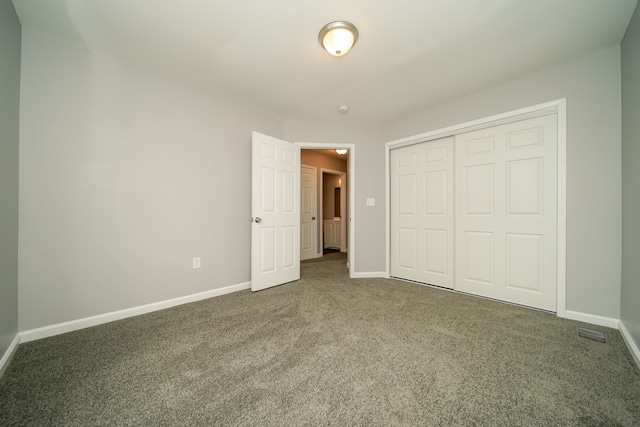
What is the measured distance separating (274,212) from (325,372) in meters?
2.10

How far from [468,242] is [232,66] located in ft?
10.6

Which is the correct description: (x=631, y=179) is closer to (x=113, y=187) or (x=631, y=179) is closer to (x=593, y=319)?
(x=593, y=319)

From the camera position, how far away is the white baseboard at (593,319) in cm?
200

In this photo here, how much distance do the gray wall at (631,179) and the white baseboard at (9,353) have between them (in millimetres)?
4030

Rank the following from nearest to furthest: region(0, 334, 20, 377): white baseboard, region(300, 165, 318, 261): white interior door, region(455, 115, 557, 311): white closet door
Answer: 1. region(0, 334, 20, 377): white baseboard
2. region(455, 115, 557, 311): white closet door
3. region(300, 165, 318, 261): white interior door

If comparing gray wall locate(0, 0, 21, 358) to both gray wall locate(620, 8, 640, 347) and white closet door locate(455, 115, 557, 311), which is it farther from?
gray wall locate(620, 8, 640, 347)

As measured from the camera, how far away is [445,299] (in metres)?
2.70

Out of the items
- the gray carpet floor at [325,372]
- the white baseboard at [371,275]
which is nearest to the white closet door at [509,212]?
the gray carpet floor at [325,372]

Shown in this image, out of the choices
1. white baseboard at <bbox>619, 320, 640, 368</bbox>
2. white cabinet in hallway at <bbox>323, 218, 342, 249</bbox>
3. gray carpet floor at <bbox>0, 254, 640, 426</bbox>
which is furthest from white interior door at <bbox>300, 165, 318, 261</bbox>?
white baseboard at <bbox>619, 320, 640, 368</bbox>

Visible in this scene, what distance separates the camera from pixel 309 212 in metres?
5.42

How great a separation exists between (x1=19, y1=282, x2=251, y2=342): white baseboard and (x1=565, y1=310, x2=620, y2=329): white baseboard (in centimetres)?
352

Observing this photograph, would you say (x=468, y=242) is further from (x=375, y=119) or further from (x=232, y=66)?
(x=232, y=66)

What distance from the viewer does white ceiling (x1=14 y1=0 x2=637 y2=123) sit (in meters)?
1.65

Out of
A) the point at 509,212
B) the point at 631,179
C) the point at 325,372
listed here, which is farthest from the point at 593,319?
the point at 325,372
